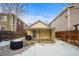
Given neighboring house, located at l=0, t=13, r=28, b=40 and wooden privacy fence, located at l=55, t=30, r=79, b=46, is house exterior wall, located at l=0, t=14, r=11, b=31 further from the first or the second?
wooden privacy fence, located at l=55, t=30, r=79, b=46

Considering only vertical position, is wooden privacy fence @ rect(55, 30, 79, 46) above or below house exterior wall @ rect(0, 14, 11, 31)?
below

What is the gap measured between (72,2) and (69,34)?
2.34ft

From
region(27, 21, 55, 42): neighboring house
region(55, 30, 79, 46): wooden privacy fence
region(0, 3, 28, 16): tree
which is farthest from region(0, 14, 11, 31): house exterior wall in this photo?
region(55, 30, 79, 46): wooden privacy fence

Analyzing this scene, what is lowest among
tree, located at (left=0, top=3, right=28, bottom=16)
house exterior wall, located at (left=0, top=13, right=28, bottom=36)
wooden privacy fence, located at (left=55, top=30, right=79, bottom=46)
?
wooden privacy fence, located at (left=55, top=30, right=79, bottom=46)

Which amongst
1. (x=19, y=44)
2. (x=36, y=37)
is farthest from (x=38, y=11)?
(x=19, y=44)

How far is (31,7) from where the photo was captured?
162 inches

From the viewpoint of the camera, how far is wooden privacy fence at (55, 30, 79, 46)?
4.11 metres

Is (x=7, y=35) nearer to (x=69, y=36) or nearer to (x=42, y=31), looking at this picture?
(x=42, y=31)

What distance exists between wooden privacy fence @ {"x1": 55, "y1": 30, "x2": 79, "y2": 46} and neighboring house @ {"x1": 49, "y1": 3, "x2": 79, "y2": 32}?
0.09 m

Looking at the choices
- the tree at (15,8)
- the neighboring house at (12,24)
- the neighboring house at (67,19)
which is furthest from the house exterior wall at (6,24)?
the neighboring house at (67,19)

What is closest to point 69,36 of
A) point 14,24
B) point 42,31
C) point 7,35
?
point 42,31

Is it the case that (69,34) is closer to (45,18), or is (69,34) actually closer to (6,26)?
(45,18)

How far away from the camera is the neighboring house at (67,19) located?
161 inches

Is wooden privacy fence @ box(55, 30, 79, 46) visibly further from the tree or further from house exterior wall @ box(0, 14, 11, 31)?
house exterior wall @ box(0, 14, 11, 31)
